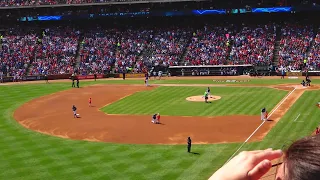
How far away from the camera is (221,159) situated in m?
24.0

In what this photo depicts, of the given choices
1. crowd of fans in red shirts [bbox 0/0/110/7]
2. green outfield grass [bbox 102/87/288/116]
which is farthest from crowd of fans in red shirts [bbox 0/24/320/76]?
green outfield grass [bbox 102/87/288/116]

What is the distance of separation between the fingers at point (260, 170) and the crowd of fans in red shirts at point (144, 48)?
6702cm

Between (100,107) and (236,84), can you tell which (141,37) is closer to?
(236,84)

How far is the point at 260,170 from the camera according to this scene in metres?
2.24

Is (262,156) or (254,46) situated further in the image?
(254,46)

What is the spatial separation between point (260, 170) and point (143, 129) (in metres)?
30.5

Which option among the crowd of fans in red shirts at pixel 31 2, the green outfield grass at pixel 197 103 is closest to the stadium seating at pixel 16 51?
the crowd of fans in red shirts at pixel 31 2

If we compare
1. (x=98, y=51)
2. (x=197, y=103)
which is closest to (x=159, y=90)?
(x=197, y=103)

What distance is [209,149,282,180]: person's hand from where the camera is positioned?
2.26m

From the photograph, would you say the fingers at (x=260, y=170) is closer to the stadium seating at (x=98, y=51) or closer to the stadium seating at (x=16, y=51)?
the stadium seating at (x=98, y=51)

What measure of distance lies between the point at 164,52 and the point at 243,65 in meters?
16.4

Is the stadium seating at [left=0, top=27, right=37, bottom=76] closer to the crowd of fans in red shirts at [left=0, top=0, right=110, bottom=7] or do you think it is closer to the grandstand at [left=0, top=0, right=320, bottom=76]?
the grandstand at [left=0, top=0, right=320, bottom=76]

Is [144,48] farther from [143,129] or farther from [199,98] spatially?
[143,129]

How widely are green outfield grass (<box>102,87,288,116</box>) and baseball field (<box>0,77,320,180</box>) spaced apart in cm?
10
